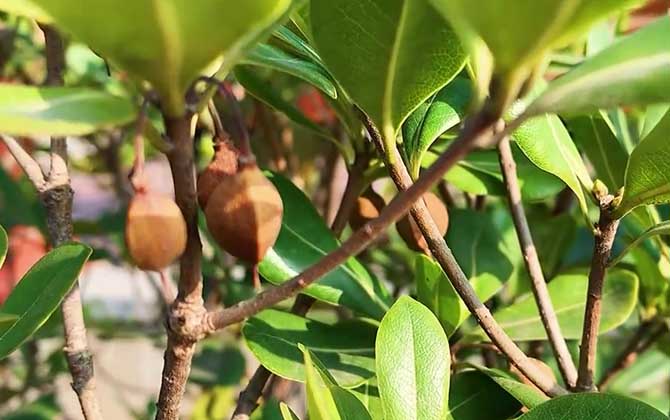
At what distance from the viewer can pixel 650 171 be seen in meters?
0.60

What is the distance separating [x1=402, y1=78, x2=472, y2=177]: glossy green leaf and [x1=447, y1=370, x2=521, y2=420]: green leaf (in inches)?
6.6

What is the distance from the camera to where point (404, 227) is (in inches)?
29.6

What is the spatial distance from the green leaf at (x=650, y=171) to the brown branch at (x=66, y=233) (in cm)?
39

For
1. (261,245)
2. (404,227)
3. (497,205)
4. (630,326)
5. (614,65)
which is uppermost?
(614,65)

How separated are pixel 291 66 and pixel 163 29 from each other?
0.72 ft

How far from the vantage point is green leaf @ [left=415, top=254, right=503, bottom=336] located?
720mm

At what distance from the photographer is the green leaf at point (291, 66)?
543 mm

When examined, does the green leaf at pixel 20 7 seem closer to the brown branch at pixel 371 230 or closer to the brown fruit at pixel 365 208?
the brown branch at pixel 371 230

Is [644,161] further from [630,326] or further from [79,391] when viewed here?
[630,326]

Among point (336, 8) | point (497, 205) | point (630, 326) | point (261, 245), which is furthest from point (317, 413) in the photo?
point (630, 326)

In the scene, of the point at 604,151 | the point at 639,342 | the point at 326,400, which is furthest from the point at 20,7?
the point at 639,342

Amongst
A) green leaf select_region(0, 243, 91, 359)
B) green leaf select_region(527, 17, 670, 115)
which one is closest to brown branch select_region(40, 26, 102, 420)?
green leaf select_region(0, 243, 91, 359)

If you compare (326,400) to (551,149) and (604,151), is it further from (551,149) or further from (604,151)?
(604,151)

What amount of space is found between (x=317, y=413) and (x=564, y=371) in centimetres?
31
